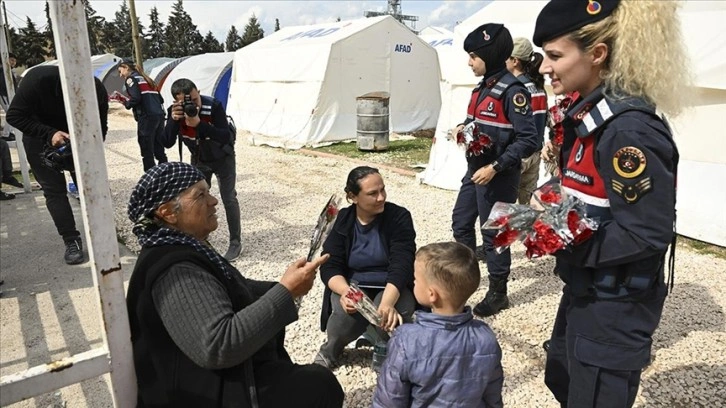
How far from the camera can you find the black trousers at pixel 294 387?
6.09ft

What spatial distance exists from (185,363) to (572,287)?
57.0 inches

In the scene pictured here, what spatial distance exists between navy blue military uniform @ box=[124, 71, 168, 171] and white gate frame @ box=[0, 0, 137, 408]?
690cm

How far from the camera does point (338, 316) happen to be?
303 centimetres

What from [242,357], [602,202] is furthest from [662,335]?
[242,357]

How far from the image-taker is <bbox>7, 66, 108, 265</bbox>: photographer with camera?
4.31 meters

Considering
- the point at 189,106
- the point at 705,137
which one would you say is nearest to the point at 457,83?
the point at 705,137

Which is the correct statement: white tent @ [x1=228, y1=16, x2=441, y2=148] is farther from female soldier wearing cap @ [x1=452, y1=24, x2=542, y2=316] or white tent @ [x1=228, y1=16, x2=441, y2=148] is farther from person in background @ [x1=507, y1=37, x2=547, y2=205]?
female soldier wearing cap @ [x1=452, y1=24, x2=542, y2=316]

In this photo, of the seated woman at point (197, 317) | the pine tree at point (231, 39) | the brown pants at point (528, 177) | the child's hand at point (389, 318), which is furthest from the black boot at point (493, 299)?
the pine tree at point (231, 39)

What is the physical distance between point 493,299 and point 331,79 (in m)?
10.0

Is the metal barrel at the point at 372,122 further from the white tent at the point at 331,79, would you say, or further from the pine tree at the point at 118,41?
the pine tree at the point at 118,41

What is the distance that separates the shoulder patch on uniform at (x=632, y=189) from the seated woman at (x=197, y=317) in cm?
115

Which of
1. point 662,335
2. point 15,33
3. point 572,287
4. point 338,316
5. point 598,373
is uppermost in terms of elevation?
point 15,33

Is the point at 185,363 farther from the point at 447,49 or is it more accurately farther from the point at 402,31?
the point at 402,31

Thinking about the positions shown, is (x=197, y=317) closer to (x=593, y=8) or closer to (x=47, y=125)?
(x=593, y=8)
